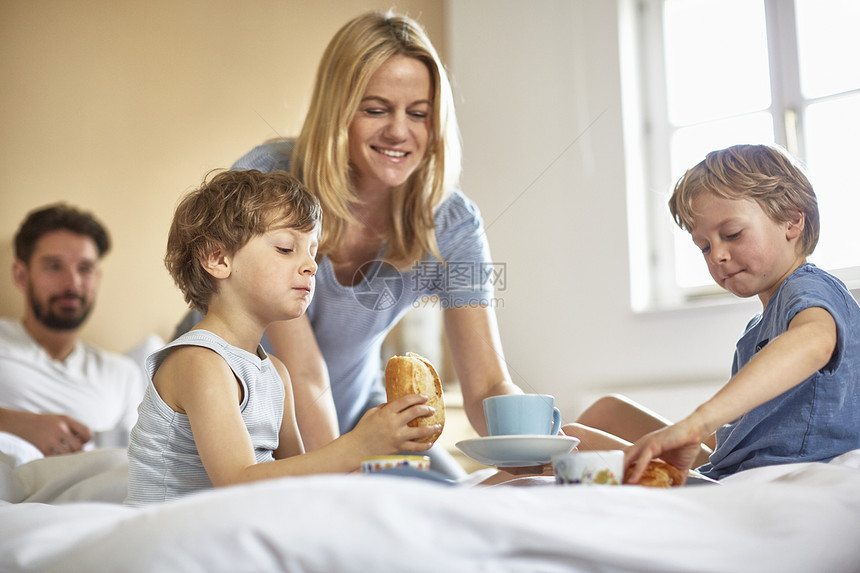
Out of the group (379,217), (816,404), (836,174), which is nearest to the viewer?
(816,404)

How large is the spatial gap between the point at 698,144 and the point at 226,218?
1736 millimetres

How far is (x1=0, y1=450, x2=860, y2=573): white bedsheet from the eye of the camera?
47 cm

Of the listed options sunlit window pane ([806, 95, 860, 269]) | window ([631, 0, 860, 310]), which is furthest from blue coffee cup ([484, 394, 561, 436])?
sunlit window pane ([806, 95, 860, 269])

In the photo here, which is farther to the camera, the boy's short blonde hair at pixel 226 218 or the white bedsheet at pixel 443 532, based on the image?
the boy's short blonde hair at pixel 226 218

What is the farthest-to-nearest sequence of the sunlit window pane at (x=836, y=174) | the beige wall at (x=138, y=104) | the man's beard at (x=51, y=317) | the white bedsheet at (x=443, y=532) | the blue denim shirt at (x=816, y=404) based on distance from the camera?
the beige wall at (x=138, y=104) → the man's beard at (x=51, y=317) → the sunlit window pane at (x=836, y=174) → the blue denim shirt at (x=816, y=404) → the white bedsheet at (x=443, y=532)

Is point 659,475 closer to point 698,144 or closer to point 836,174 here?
point 836,174

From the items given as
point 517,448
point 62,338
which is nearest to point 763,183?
point 517,448

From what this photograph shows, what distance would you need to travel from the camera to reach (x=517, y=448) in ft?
2.62

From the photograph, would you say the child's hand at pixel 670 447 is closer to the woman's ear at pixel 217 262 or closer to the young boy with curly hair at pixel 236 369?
the young boy with curly hair at pixel 236 369

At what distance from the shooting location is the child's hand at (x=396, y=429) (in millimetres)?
823

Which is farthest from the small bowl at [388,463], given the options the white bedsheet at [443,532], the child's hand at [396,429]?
the white bedsheet at [443,532]

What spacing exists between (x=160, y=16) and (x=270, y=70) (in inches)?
15.0

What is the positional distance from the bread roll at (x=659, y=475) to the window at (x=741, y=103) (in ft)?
4.33

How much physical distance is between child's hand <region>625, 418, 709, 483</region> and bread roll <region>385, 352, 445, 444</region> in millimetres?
210
